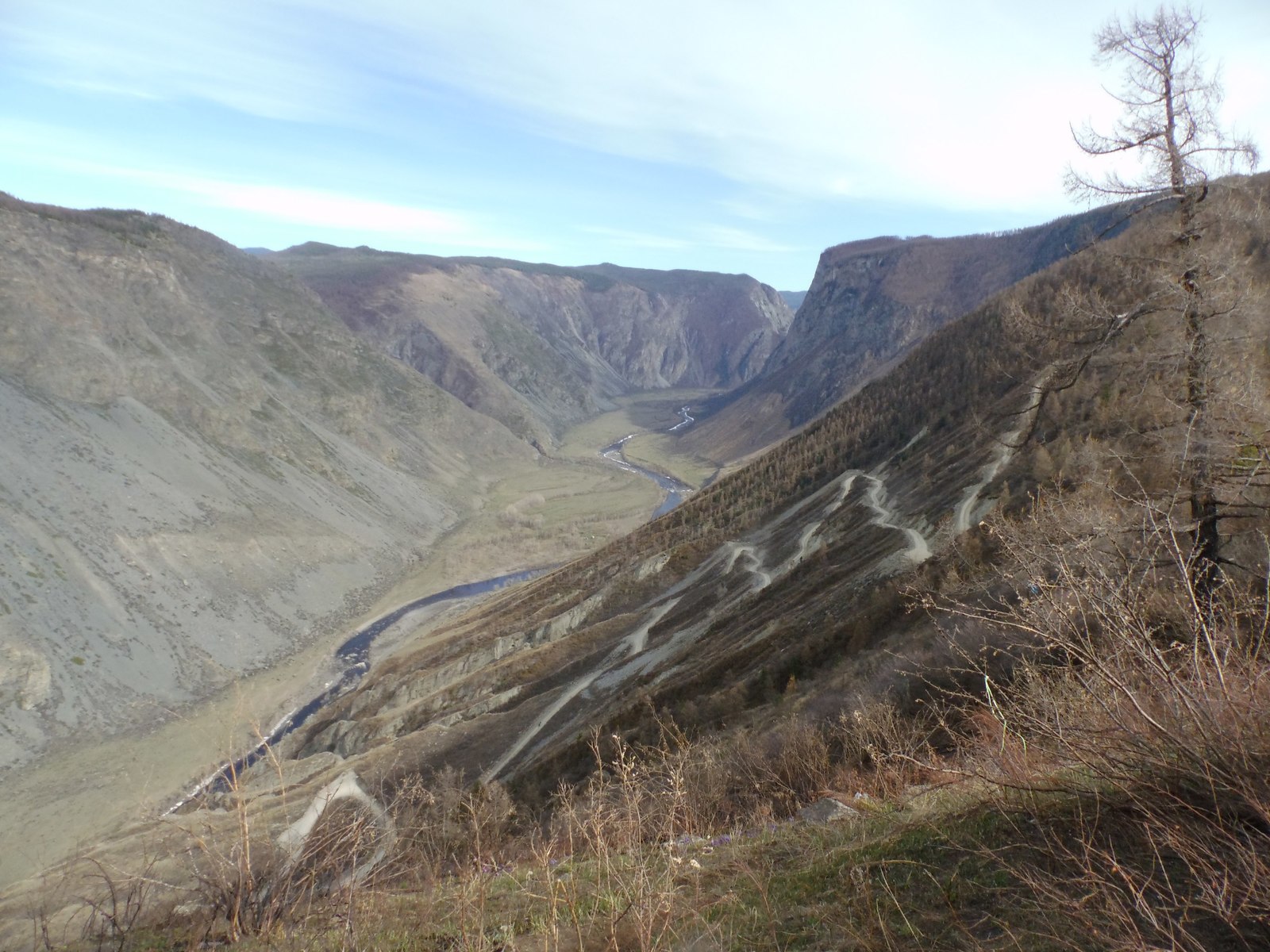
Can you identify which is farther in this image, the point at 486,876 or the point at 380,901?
the point at 380,901

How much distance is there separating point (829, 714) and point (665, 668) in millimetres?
11794

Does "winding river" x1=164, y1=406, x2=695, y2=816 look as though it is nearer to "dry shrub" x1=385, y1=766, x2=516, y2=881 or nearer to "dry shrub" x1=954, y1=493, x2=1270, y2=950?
"dry shrub" x1=385, y1=766, x2=516, y2=881

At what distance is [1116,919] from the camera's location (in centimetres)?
289

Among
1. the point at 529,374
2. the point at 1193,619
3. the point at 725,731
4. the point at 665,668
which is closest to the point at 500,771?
the point at 665,668

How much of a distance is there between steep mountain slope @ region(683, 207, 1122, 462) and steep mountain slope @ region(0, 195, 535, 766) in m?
60.2

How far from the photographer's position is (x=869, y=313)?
13175cm

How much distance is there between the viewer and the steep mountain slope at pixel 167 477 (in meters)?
37.2

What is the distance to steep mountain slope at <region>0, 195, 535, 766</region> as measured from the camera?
3725 cm

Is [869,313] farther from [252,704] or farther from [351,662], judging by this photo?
[252,704]

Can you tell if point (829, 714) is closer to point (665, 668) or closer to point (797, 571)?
point (665, 668)

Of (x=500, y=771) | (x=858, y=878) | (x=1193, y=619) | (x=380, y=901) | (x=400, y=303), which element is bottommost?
(x=500, y=771)

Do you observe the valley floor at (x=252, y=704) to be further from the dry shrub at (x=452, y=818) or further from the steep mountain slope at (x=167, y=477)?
the dry shrub at (x=452, y=818)

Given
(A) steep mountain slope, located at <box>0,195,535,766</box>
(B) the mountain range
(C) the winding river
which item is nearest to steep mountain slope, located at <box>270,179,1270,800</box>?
(B) the mountain range

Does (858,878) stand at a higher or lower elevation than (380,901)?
higher
